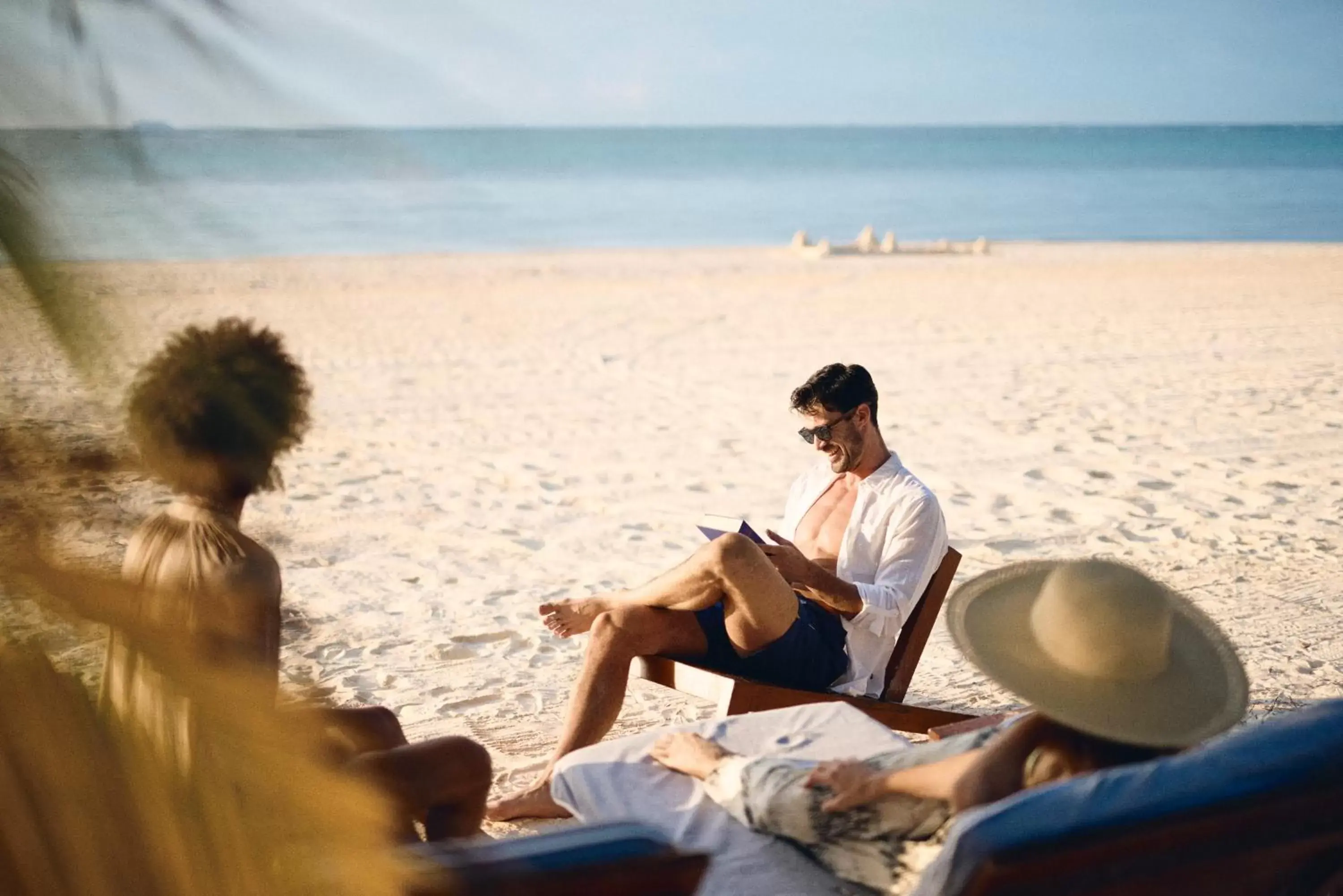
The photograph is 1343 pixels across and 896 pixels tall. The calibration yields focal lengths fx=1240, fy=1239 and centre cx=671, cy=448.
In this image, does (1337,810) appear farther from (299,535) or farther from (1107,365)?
(1107,365)

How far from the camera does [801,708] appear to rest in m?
3.72

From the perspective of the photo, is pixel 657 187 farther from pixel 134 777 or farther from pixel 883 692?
pixel 134 777

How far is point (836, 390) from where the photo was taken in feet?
15.1

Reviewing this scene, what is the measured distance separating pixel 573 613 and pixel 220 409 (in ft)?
11.8

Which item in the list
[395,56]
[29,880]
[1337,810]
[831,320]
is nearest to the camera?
[395,56]

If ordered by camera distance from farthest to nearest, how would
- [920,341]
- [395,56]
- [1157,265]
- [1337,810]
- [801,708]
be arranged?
[1157,265] → [920,341] → [801,708] → [1337,810] → [395,56]

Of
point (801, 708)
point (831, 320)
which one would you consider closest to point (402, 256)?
point (801, 708)

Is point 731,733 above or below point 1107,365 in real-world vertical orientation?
below

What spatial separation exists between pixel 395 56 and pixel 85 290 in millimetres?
215

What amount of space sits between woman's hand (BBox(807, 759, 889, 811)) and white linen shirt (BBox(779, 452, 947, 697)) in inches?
58.4

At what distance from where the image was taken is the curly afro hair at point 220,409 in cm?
69

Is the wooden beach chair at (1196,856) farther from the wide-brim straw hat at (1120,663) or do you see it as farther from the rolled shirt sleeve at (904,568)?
the rolled shirt sleeve at (904,568)

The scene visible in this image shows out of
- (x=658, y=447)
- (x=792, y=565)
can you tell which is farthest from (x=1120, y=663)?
(x=658, y=447)

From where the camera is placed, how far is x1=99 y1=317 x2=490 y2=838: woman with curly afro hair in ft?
2.27
